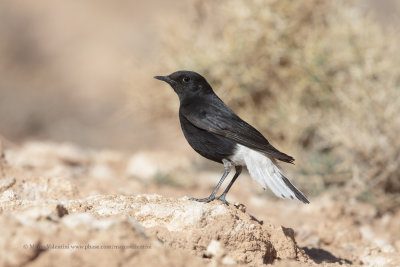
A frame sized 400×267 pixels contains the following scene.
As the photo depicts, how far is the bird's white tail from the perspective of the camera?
4539mm

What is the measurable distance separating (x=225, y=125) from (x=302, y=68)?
486 cm

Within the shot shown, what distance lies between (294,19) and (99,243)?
25.2 feet

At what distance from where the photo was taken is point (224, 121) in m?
5.07

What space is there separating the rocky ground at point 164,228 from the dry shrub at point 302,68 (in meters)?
1.20

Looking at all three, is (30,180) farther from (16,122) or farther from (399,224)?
(16,122)

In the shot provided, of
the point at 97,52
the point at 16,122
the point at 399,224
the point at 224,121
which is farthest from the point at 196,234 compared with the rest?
the point at 97,52

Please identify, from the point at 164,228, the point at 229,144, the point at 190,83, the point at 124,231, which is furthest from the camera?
the point at 190,83

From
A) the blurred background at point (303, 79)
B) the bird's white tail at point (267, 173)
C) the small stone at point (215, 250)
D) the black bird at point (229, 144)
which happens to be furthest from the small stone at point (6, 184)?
the blurred background at point (303, 79)

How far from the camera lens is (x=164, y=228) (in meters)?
3.75

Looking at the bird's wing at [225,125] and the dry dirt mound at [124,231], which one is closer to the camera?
the dry dirt mound at [124,231]

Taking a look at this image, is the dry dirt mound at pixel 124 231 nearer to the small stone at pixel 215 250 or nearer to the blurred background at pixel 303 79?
the small stone at pixel 215 250

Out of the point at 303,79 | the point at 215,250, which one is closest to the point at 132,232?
the point at 215,250

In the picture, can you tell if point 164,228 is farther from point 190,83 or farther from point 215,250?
point 190,83

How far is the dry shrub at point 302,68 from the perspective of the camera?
8.32m
